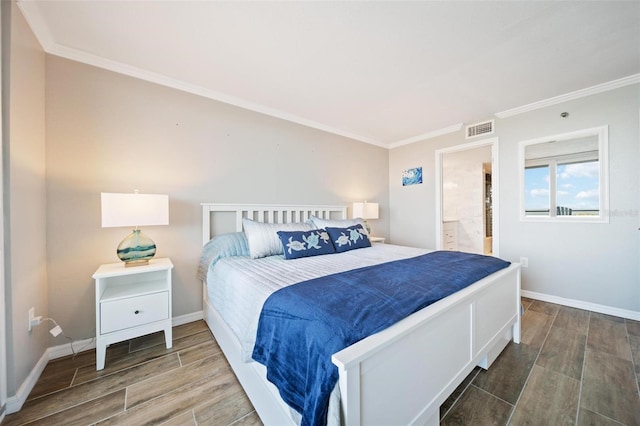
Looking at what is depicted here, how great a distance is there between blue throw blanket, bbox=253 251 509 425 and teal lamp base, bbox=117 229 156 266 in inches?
54.6

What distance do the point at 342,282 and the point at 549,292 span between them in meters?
3.15

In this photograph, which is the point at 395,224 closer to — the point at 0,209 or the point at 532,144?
the point at 532,144

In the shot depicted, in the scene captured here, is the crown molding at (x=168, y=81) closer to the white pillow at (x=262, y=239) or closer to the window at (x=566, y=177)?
the white pillow at (x=262, y=239)

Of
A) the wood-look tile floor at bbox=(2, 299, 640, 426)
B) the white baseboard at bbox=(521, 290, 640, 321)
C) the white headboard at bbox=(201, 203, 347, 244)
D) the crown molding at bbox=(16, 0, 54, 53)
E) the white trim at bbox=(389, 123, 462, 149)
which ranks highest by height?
the crown molding at bbox=(16, 0, 54, 53)

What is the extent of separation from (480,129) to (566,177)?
1.17 meters

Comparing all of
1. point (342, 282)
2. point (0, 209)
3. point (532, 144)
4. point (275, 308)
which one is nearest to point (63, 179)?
point (0, 209)

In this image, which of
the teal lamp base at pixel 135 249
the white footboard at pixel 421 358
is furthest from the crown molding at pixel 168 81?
the white footboard at pixel 421 358

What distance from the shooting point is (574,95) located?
2.65 m

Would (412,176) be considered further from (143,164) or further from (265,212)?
(143,164)

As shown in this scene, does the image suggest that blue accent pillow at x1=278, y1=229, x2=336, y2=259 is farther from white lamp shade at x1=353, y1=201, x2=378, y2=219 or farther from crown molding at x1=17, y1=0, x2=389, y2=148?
crown molding at x1=17, y1=0, x2=389, y2=148

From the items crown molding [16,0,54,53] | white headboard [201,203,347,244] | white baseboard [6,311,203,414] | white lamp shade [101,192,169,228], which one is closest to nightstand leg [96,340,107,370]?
white baseboard [6,311,203,414]

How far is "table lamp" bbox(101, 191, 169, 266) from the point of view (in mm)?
1728

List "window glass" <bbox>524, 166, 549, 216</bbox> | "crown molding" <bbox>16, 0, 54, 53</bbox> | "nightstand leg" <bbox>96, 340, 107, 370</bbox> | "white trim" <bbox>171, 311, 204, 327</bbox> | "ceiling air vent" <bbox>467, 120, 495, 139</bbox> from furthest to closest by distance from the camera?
"ceiling air vent" <bbox>467, 120, 495, 139</bbox>, "window glass" <bbox>524, 166, 549, 216</bbox>, "white trim" <bbox>171, 311, 204, 327</bbox>, "nightstand leg" <bbox>96, 340, 107, 370</bbox>, "crown molding" <bbox>16, 0, 54, 53</bbox>

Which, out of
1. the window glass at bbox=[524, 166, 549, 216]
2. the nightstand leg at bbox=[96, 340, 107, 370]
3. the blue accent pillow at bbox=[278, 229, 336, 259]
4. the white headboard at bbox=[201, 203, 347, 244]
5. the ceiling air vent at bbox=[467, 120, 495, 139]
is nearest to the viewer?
the nightstand leg at bbox=[96, 340, 107, 370]
